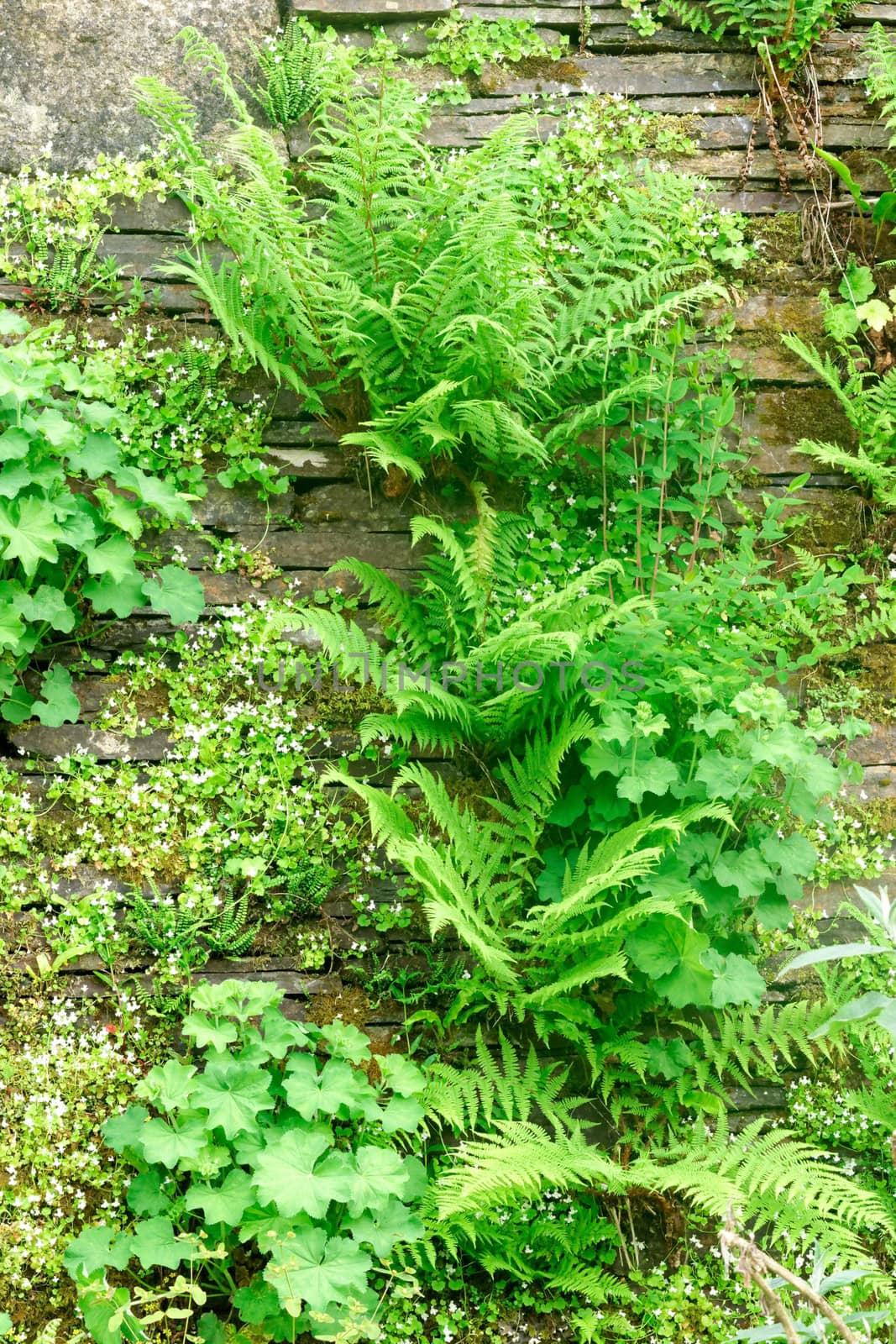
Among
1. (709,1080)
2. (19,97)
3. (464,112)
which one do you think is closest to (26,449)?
(19,97)

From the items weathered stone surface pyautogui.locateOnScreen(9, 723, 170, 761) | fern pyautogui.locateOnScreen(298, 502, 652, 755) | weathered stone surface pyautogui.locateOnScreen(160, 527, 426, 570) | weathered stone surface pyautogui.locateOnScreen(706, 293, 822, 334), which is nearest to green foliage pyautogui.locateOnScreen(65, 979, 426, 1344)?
weathered stone surface pyautogui.locateOnScreen(9, 723, 170, 761)

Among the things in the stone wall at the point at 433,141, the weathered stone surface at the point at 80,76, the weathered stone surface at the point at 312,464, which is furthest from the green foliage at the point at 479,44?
the weathered stone surface at the point at 312,464

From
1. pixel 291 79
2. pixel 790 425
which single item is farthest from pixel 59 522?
pixel 790 425

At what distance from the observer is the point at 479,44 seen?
4523mm

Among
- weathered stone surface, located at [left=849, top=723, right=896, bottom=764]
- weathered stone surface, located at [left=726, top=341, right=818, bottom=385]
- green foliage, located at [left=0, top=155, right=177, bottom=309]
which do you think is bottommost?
weathered stone surface, located at [left=849, top=723, right=896, bottom=764]

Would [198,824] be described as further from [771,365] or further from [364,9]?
[364,9]

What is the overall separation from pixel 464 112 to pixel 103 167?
1.44 metres

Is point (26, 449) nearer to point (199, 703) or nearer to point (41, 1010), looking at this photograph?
point (199, 703)

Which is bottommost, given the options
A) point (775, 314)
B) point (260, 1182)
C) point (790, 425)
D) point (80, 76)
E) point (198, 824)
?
point (260, 1182)

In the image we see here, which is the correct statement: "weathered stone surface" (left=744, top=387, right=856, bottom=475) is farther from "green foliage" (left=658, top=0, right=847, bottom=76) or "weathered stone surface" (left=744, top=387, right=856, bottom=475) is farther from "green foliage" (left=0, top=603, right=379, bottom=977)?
"green foliage" (left=0, top=603, right=379, bottom=977)

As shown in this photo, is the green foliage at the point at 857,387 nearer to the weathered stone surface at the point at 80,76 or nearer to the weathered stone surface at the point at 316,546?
the weathered stone surface at the point at 316,546

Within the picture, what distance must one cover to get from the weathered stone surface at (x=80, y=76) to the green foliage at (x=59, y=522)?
92 centimetres

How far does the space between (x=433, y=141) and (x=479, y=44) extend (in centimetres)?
49

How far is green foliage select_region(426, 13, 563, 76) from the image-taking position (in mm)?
4496
